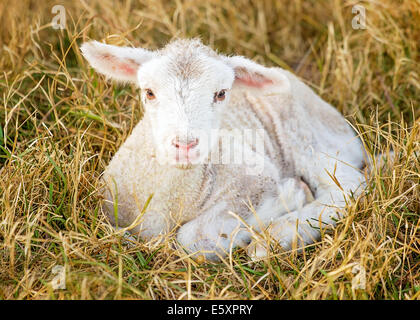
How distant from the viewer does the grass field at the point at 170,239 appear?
2.84 metres

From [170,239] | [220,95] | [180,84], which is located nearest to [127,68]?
[180,84]

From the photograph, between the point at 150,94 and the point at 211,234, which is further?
the point at 211,234

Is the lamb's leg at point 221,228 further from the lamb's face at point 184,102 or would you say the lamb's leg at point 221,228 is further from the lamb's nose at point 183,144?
the lamb's nose at point 183,144

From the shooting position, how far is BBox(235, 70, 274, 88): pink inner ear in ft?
11.4

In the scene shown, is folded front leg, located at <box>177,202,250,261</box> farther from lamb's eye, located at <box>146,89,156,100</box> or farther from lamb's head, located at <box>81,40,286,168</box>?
lamb's eye, located at <box>146,89,156,100</box>

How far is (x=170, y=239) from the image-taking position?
3.23m

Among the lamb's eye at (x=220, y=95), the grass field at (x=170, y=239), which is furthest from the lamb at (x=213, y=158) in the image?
the grass field at (x=170, y=239)

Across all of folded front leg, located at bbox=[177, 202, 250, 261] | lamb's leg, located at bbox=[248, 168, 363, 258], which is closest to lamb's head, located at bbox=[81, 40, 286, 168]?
folded front leg, located at bbox=[177, 202, 250, 261]

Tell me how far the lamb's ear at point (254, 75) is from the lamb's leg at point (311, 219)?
77 cm

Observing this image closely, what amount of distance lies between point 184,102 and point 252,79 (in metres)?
0.72

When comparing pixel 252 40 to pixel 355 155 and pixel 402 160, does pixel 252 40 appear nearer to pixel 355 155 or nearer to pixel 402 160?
pixel 355 155

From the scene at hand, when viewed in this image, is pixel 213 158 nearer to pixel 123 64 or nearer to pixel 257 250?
pixel 257 250
